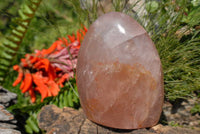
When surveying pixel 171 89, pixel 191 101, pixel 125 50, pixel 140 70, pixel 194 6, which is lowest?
pixel 191 101

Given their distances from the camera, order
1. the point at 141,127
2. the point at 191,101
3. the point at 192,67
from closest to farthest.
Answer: the point at 141,127
the point at 192,67
the point at 191,101

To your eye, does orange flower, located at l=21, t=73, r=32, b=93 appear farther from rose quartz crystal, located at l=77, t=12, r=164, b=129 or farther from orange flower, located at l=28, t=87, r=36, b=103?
rose quartz crystal, located at l=77, t=12, r=164, b=129

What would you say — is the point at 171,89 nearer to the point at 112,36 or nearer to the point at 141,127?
the point at 141,127

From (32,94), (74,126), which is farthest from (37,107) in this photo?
(74,126)

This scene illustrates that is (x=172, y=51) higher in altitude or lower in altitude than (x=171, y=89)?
higher

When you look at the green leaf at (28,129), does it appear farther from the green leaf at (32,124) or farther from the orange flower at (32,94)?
the orange flower at (32,94)

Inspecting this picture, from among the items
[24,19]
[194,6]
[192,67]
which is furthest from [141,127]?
[24,19]
